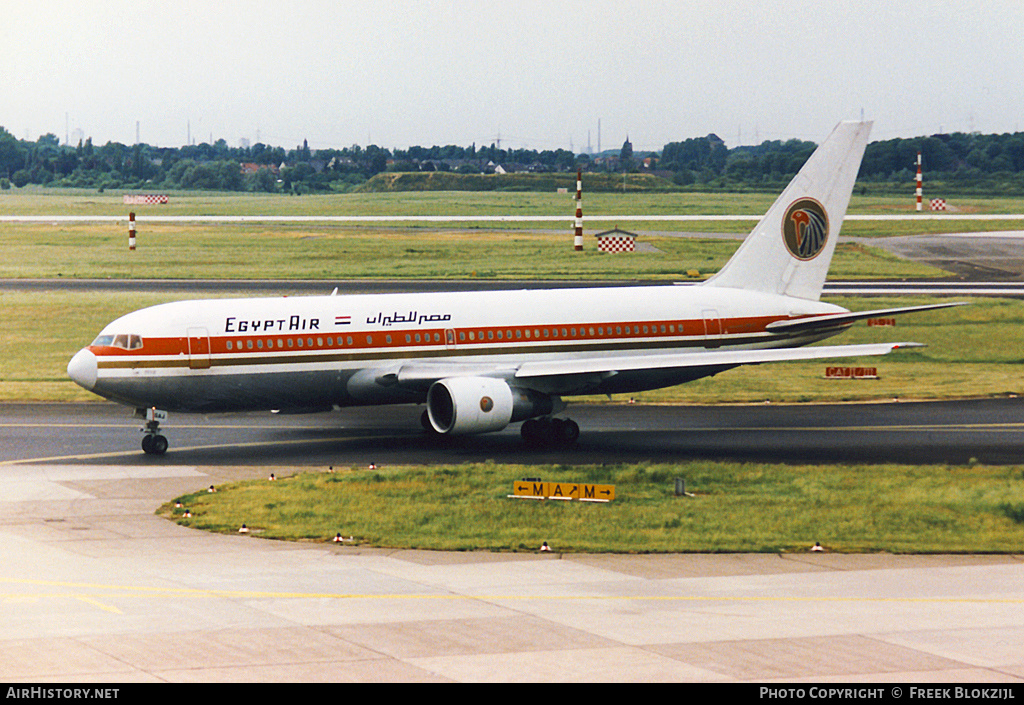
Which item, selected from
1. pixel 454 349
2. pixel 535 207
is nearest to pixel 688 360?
pixel 454 349

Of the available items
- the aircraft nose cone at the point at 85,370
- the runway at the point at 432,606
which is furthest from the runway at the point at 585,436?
the aircraft nose cone at the point at 85,370

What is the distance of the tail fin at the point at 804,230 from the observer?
1758 inches

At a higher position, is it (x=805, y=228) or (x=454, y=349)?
(x=805, y=228)

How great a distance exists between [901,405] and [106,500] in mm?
26761

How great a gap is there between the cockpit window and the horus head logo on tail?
20416 mm

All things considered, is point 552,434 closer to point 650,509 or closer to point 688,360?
point 688,360

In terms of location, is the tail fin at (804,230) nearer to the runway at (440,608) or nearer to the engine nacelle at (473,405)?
the engine nacelle at (473,405)

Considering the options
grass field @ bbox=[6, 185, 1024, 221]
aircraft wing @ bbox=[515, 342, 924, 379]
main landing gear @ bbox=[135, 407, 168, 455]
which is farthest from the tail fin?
grass field @ bbox=[6, 185, 1024, 221]

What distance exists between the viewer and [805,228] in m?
45.2

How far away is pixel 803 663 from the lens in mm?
18484

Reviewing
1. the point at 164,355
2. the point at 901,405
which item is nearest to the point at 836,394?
the point at 901,405

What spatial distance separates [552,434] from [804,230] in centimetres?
1181

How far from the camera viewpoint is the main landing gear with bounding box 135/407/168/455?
3766 centimetres

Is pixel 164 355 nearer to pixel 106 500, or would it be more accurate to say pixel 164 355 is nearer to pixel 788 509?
pixel 106 500
